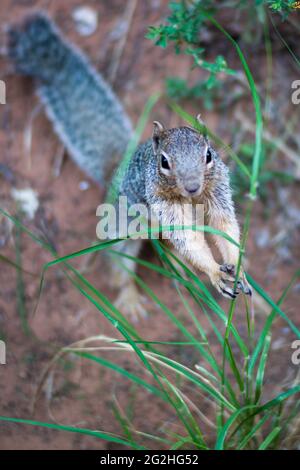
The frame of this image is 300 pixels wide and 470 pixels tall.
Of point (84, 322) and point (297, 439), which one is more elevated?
point (84, 322)

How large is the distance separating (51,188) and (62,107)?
0.64m

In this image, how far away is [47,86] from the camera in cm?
430

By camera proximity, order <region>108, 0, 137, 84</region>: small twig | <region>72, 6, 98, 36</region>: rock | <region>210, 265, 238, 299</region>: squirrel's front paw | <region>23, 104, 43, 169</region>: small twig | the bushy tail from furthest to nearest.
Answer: <region>72, 6, 98, 36</region>: rock
<region>108, 0, 137, 84</region>: small twig
<region>23, 104, 43, 169</region>: small twig
the bushy tail
<region>210, 265, 238, 299</region>: squirrel's front paw

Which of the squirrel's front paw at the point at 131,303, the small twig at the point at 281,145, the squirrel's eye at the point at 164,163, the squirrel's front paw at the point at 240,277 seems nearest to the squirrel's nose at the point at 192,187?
the squirrel's eye at the point at 164,163

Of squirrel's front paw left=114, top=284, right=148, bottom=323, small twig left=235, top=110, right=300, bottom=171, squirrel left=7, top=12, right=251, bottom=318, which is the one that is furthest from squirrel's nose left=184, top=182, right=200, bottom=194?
small twig left=235, top=110, right=300, bottom=171

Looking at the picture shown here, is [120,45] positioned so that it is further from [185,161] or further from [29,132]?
[185,161]

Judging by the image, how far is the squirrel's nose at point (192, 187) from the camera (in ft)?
8.06

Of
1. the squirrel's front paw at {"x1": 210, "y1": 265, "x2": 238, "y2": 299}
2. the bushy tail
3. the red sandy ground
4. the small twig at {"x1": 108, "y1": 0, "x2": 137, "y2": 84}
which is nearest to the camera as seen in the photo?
the squirrel's front paw at {"x1": 210, "y1": 265, "x2": 238, "y2": 299}

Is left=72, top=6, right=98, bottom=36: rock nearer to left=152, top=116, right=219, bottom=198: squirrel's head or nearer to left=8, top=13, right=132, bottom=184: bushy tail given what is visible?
left=8, top=13, right=132, bottom=184: bushy tail

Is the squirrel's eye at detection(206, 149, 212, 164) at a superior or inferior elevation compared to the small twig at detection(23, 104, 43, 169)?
inferior

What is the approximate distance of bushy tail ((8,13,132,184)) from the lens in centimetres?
409

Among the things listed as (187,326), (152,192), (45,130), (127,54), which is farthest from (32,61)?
(187,326)

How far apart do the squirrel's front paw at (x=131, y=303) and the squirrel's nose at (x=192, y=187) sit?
1638 millimetres
